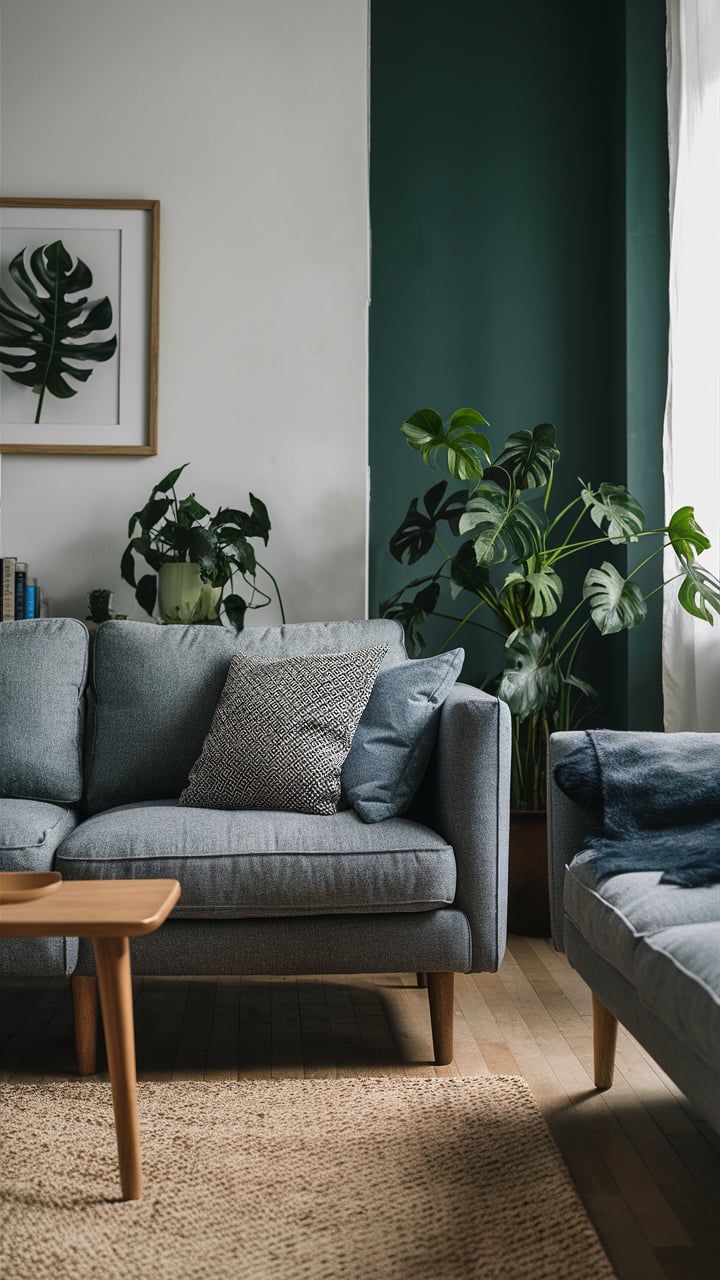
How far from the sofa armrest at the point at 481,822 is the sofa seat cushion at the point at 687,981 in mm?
604

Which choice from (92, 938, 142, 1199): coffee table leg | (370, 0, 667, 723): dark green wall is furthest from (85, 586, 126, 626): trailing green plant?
(92, 938, 142, 1199): coffee table leg

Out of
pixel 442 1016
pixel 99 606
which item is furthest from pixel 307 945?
pixel 99 606

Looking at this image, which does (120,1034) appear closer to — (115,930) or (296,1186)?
(115,930)

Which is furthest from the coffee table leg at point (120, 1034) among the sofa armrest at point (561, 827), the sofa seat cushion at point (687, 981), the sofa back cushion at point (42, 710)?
the sofa back cushion at point (42, 710)

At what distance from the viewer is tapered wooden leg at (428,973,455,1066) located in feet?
7.14

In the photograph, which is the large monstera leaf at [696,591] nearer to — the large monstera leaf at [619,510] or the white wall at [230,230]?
the large monstera leaf at [619,510]

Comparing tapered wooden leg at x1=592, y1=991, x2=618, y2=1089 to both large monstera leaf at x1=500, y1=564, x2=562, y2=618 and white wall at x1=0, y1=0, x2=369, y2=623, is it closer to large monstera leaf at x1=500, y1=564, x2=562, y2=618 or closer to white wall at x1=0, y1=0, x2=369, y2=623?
large monstera leaf at x1=500, y1=564, x2=562, y2=618

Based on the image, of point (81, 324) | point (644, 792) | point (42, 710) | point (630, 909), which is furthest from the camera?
A: point (81, 324)

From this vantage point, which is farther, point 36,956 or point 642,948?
point 36,956

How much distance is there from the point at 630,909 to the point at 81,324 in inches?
103

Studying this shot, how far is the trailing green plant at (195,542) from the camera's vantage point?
308 centimetres

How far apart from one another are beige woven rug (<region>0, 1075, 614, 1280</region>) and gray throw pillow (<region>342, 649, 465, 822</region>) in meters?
0.57

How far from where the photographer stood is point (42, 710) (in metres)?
2.57

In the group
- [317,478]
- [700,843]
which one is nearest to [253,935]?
[700,843]
